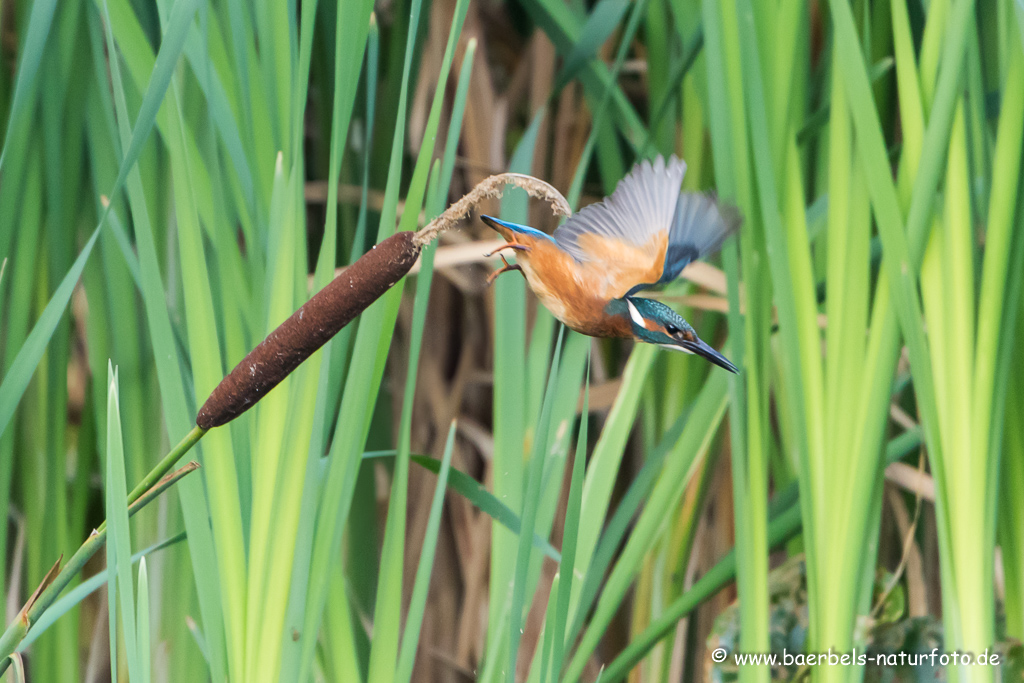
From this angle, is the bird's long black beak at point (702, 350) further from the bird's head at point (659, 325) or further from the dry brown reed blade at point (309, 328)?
the dry brown reed blade at point (309, 328)

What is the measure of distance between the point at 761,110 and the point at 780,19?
64mm

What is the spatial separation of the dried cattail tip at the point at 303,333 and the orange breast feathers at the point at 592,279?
0.26 feet

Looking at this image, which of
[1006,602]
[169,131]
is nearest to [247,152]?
[169,131]

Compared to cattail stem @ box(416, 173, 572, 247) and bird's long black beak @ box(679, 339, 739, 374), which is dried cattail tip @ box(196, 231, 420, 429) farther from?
bird's long black beak @ box(679, 339, 739, 374)

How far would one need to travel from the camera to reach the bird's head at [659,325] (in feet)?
1.00

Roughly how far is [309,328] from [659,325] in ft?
0.49

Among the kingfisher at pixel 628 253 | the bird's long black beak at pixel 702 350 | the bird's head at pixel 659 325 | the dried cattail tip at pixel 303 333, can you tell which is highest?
the kingfisher at pixel 628 253

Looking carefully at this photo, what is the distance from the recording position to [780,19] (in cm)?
40

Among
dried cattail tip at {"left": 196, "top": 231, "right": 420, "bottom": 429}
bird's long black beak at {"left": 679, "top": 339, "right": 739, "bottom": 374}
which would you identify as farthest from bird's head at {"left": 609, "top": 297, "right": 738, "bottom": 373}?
dried cattail tip at {"left": 196, "top": 231, "right": 420, "bottom": 429}

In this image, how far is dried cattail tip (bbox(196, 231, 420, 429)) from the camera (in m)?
0.24

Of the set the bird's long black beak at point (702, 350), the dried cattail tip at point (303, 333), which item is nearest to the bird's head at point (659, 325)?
the bird's long black beak at point (702, 350)

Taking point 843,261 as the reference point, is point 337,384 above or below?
below

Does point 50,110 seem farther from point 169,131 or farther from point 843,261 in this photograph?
point 843,261

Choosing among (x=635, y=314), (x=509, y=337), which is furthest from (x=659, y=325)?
(x=509, y=337)
